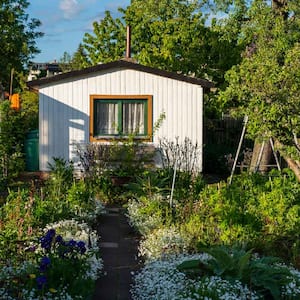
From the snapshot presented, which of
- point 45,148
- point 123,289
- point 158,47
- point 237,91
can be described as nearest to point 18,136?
point 45,148

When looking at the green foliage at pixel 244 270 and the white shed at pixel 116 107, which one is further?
the white shed at pixel 116 107

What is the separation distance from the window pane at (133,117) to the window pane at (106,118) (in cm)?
22

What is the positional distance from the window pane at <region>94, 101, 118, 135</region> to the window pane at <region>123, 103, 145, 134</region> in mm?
223

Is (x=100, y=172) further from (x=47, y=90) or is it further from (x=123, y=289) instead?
(x=123, y=289)

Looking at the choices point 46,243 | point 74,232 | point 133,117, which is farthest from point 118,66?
point 46,243

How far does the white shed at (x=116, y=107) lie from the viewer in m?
13.1

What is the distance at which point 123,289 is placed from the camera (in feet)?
17.9

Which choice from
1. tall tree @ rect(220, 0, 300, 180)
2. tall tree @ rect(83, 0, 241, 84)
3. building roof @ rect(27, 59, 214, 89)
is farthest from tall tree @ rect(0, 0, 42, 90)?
tall tree @ rect(220, 0, 300, 180)

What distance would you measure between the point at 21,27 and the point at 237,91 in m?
16.1

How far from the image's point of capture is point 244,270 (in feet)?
16.3

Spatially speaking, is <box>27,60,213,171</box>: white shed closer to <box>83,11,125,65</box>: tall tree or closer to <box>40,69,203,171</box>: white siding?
<box>40,69,203,171</box>: white siding

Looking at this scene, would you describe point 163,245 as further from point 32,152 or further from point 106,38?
point 106,38

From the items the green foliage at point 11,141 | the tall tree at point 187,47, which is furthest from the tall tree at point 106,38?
the green foliage at point 11,141

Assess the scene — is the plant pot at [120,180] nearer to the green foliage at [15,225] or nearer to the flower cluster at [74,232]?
the green foliage at [15,225]
